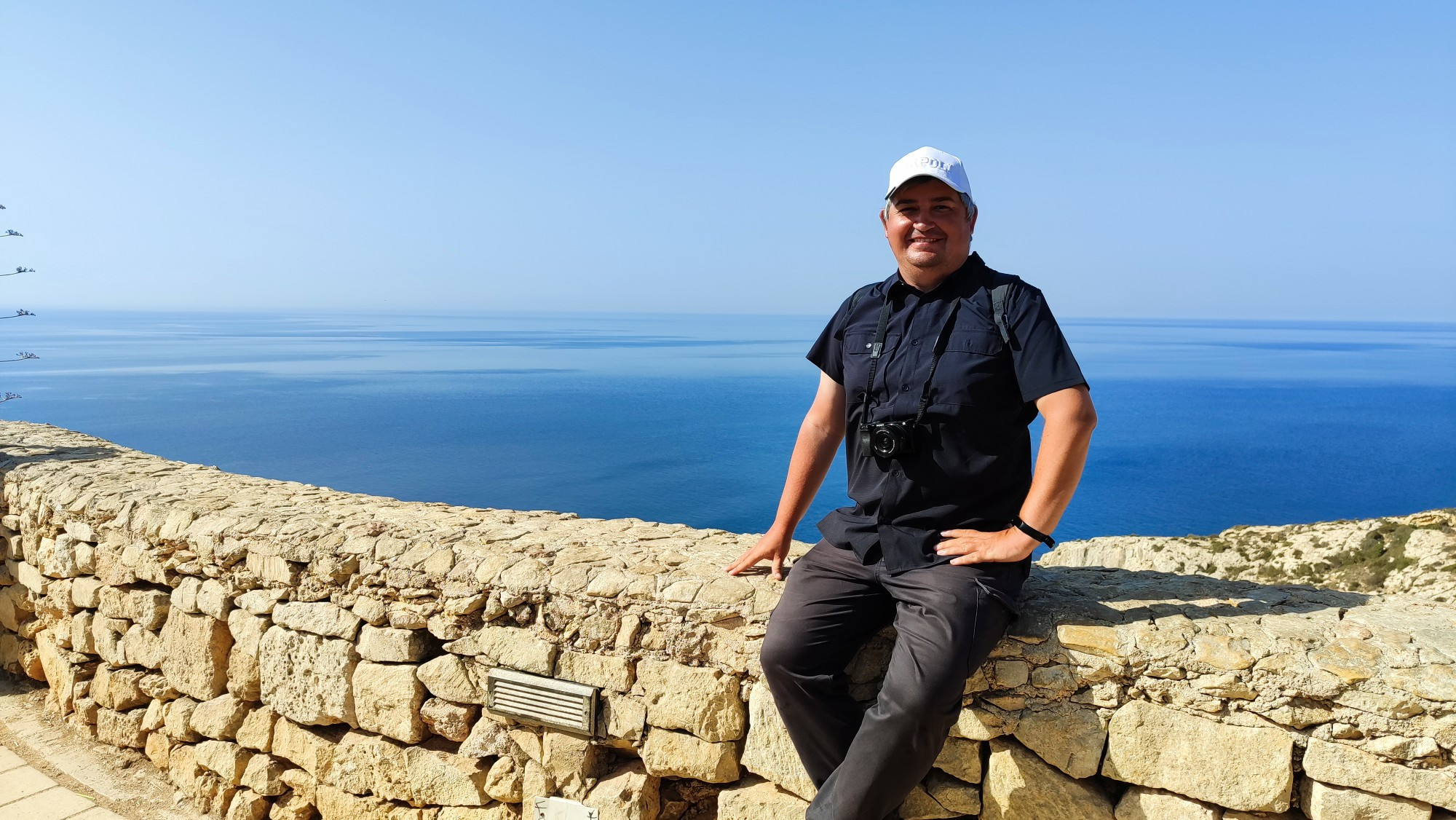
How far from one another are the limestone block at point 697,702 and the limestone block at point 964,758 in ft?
2.21

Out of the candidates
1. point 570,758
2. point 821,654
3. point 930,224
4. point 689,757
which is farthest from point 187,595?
point 930,224

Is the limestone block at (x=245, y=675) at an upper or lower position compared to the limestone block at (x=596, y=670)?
lower

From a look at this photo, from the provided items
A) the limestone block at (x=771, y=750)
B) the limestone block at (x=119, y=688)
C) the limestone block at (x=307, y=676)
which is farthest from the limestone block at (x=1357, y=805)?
the limestone block at (x=119, y=688)

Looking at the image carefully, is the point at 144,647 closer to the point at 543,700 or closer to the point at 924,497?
the point at 543,700

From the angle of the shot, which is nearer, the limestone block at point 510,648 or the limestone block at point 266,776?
the limestone block at point 510,648

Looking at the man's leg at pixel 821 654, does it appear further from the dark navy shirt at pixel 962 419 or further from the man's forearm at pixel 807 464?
the man's forearm at pixel 807 464

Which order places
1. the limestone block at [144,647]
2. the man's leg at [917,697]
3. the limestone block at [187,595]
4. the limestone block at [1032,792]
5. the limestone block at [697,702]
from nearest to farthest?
the man's leg at [917,697], the limestone block at [1032,792], the limestone block at [697,702], the limestone block at [187,595], the limestone block at [144,647]

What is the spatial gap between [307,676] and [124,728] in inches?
65.2

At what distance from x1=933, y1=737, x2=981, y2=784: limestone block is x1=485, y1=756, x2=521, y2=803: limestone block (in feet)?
5.25

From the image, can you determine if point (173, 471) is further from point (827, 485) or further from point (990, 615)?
point (827, 485)

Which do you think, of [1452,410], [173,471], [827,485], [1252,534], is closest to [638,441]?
[827,485]

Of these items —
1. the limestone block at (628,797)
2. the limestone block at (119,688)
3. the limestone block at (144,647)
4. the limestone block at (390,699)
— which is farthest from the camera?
the limestone block at (119,688)

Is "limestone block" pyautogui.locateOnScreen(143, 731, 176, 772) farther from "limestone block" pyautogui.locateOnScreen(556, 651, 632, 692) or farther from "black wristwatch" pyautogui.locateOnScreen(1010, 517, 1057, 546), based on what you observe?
"black wristwatch" pyautogui.locateOnScreen(1010, 517, 1057, 546)

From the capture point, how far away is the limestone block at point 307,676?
3590mm
